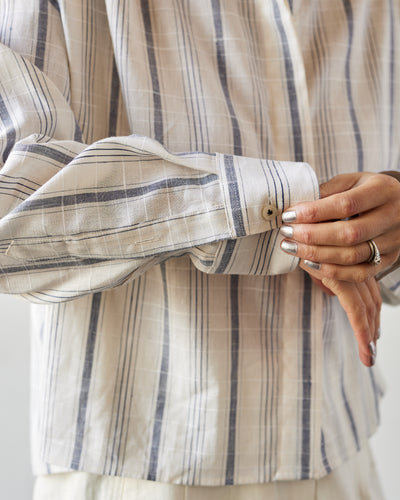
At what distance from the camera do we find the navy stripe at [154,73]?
51 centimetres

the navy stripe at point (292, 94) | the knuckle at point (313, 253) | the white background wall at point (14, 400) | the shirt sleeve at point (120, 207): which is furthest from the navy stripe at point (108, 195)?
the white background wall at point (14, 400)

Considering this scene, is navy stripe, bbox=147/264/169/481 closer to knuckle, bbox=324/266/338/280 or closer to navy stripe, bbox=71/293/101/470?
navy stripe, bbox=71/293/101/470

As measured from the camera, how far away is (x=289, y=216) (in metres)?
0.40

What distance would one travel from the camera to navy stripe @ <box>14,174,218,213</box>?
387 millimetres

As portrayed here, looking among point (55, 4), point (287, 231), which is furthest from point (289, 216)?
point (55, 4)

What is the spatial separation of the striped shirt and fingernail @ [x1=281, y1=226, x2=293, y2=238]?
0.03 ft

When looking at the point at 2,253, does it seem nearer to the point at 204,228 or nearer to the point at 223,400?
the point at 204,228

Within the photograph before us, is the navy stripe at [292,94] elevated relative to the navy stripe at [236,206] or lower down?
elevated

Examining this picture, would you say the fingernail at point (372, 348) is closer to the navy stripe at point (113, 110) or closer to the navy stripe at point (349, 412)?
the navy stripe at point (349, 412)

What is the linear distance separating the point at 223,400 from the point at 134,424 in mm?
104

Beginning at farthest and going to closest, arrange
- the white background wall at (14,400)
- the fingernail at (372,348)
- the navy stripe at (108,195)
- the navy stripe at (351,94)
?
1. the white background wall at (14,400)
2. the navy stripe at (351,94)
3. the fingernail at (372,348)
4. the navy stripe at (108,195)

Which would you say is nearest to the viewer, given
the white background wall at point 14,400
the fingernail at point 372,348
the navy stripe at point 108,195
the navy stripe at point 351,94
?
the navy stripe at point 108,195

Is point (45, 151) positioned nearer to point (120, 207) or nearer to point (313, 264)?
point (120, 207)

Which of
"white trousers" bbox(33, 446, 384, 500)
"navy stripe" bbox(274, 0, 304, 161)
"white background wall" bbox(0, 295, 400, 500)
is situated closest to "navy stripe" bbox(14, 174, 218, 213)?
"navy stripe" bbox(274, 0, 304, 161)
